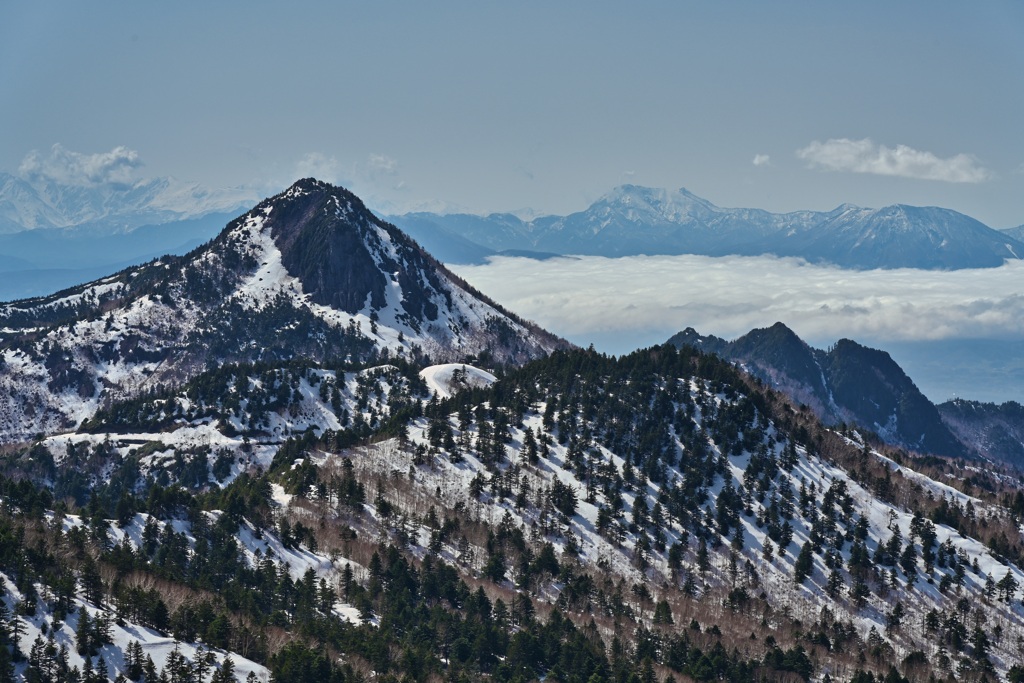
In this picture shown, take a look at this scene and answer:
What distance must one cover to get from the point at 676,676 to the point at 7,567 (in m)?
A: 116

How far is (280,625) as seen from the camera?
18600cm

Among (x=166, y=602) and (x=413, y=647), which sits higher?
(x=166, y=602)

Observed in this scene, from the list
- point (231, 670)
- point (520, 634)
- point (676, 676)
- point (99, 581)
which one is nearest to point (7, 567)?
point (99, 581)

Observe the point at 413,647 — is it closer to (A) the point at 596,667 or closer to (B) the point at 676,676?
(A) the point at 596,667

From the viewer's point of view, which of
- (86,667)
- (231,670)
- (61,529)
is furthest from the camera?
(61,529)

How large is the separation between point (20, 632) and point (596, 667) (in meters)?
96.6

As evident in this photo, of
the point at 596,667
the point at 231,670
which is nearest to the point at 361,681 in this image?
the point at 231,670

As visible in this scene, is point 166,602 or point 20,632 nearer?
point 20,632

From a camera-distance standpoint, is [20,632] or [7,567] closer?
[20,632]

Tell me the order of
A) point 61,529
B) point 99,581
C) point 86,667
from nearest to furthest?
point 86,667 < point 99,581 < point 61,529

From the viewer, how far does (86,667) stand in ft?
482

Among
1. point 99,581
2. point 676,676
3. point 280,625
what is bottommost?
point 676,676

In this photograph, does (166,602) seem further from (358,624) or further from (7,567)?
(358,624)

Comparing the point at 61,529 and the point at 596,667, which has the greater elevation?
the point at 61,529
